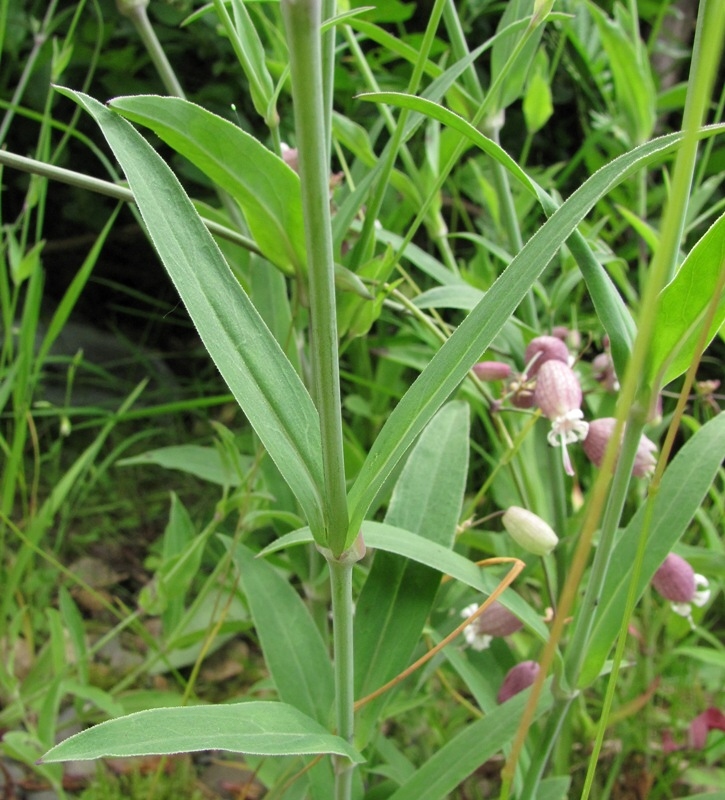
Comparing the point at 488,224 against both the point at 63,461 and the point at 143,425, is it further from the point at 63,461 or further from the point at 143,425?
the point at 63,461

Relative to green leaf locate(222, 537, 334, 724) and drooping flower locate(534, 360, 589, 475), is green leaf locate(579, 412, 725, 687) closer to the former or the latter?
drooping flower locate(534, 360, 589, 475)

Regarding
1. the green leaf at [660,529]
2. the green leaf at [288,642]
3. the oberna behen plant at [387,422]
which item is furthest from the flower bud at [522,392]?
the green leaf at [288,642]

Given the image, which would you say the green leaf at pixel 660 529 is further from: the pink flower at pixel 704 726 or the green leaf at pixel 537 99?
the green leaf at pixel 537 99

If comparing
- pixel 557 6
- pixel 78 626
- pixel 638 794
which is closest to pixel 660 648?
pixel 638 794

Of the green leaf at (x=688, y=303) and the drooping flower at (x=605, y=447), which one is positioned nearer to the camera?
the green leaf at (x=688, y=303)

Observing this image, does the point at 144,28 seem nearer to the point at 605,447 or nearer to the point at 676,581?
the point at 605,447

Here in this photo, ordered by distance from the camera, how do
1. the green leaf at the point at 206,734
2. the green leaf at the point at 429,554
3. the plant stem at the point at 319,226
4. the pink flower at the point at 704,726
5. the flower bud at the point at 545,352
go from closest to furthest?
1. the plant stem at the point at 319,226
2. the green leaf at the point at 206,734
3. the green leaf at the point at 429,554
4. the flower bud at the point at 545,352
5. the pink flower at the point at 704,726
